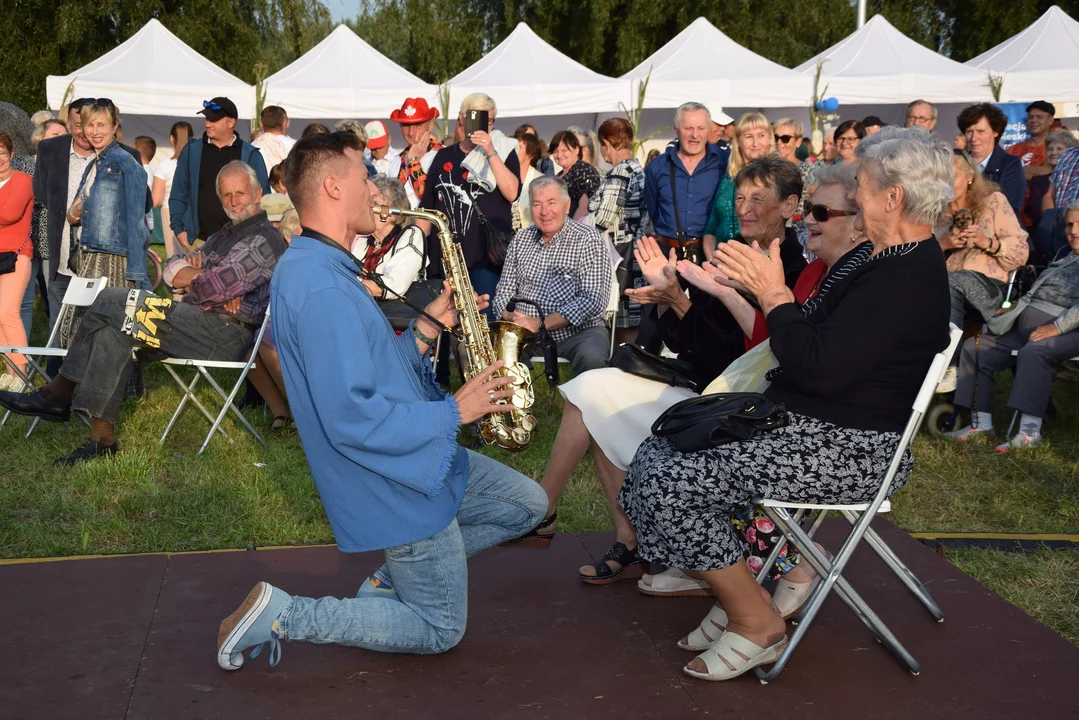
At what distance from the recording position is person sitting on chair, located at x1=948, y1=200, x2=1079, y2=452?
6258 millimetres

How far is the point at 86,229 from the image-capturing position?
22.8ft

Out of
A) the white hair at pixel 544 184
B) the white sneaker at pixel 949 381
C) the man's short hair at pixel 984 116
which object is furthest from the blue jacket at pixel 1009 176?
the white hair at pixel 544 184

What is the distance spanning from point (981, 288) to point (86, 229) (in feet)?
18.2

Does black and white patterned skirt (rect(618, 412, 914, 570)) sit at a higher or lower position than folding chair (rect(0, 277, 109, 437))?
higher

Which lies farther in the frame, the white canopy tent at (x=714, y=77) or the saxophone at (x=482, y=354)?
the white canopy tent at (x=714, y=77)

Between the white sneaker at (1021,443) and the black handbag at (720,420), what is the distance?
3.51 meters

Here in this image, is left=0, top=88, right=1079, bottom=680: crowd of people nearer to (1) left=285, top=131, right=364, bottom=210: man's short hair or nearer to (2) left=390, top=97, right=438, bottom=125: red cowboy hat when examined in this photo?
(1) left=285, top=131, right=364, bottom=210: man's short hair

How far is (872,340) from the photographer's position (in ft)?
10.4

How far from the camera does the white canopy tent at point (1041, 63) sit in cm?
1442

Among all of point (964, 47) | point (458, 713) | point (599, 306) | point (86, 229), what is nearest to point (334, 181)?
point (458, 713)

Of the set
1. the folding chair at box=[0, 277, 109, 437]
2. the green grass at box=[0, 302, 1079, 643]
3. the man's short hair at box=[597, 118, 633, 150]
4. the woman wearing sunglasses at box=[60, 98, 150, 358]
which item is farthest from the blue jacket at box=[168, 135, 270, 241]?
the man's short hair at box=[597, 118, 633, 150]

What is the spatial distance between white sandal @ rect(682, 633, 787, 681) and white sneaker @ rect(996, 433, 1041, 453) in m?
3.49

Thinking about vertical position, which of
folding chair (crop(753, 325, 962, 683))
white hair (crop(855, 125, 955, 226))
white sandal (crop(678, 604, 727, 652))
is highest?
white hair (crop(855, 125, 955, 226))

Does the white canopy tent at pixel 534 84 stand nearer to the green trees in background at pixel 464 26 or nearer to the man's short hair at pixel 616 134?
the man's short hair at pixel 616 134
